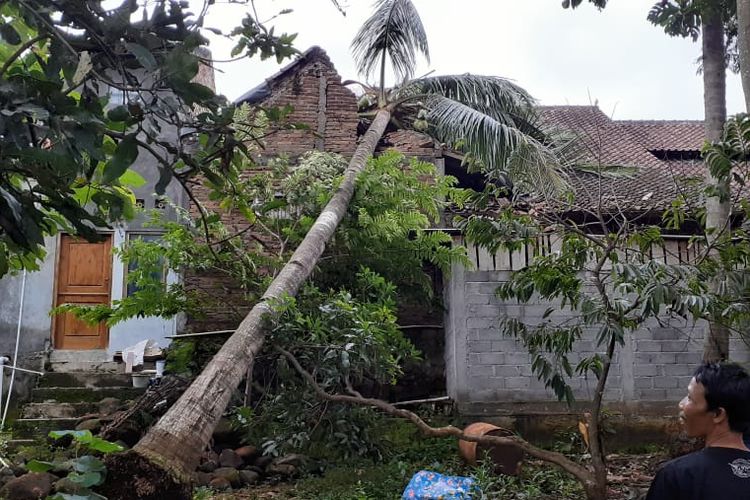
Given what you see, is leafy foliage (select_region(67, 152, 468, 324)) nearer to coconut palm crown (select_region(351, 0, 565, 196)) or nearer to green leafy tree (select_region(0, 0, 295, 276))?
coconut palm crown (select_region(351, 0, 565, 196))

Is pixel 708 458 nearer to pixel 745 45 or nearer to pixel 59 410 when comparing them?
pixel 745 45

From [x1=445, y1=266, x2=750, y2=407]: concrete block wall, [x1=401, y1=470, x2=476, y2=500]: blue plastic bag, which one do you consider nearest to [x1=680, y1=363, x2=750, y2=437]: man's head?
[x1=401, y1=470, x2=476, y2=500]: blue plastic bag

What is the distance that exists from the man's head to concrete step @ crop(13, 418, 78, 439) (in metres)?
6.90

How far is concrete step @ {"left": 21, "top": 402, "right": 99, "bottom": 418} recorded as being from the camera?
791cm

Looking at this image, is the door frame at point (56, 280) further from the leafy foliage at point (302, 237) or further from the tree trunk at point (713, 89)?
the tree trunk at point (713, 89)

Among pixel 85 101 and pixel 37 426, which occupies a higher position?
pixel 85 101

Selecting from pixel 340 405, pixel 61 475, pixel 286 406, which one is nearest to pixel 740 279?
pixel 340 405

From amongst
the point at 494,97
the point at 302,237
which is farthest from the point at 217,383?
the point at 494,97

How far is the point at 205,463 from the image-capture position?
6.13m

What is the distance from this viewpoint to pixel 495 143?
8.46 meters

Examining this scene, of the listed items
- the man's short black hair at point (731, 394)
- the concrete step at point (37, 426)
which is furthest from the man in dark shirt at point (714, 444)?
the concrete step at point (37, 426)

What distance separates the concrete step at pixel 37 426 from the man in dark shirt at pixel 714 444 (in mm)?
6883

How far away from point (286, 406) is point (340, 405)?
48 cm

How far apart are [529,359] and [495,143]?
9.31 ft
